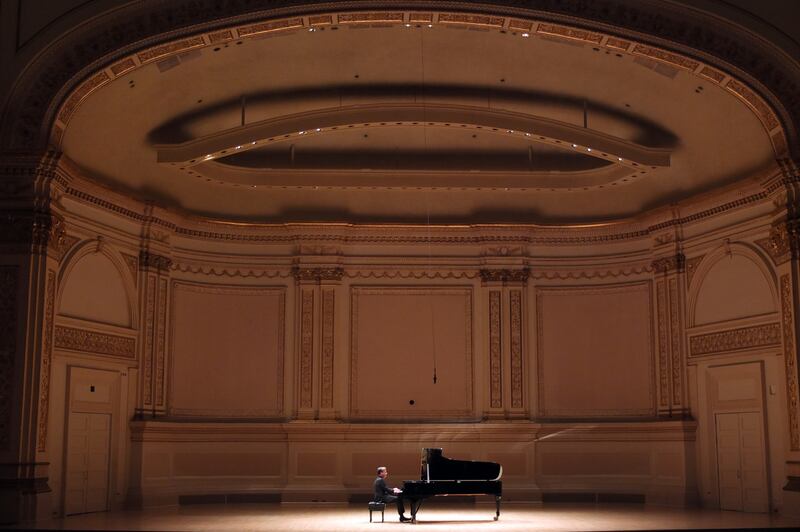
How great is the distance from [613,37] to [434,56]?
2.87 meters

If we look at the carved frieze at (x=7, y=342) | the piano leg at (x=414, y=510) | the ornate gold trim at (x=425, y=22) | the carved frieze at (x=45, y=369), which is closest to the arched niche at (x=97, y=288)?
the carved frieze at (x=45, y=369)

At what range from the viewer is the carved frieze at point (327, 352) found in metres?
17.5

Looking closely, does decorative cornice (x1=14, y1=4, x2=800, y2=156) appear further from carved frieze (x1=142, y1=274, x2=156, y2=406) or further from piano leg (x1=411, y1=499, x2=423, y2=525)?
piano leg (x1=411, y1=499, x2=423, y2=525)

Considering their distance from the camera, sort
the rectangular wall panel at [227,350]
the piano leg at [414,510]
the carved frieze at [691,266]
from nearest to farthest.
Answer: the piano leg at [414,510]
the carved frieze at [691,266]
the rectangular wall panel at [227,350]

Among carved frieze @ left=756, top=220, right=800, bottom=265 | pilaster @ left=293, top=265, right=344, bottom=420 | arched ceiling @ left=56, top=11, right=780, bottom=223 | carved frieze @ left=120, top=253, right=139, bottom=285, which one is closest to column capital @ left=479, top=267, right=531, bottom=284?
arched ceiling @ left=56, top=11, right=780, bottom=223

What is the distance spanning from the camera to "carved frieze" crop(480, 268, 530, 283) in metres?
18.0

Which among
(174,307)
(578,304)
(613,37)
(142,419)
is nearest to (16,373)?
(142,419)

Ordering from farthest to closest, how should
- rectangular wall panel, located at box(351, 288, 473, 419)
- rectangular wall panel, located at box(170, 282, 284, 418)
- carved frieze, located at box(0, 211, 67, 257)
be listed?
rectangular wall panel, located at box(351, 288, 473, 419)
rectangular wall panel, located at box(170, 282, 284, 418)
carved frieze, located at box(0, 211, 67, 257)

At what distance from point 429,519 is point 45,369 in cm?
562

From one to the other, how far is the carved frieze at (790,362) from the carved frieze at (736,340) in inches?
58.2

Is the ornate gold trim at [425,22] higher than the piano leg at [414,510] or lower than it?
higher

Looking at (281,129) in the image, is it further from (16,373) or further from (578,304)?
(578,304)

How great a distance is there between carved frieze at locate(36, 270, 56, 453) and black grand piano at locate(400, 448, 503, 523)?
15.6ft

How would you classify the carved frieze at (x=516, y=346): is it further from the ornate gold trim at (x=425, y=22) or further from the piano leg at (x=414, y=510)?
the ornate gold trim at (x=425, y=22)
